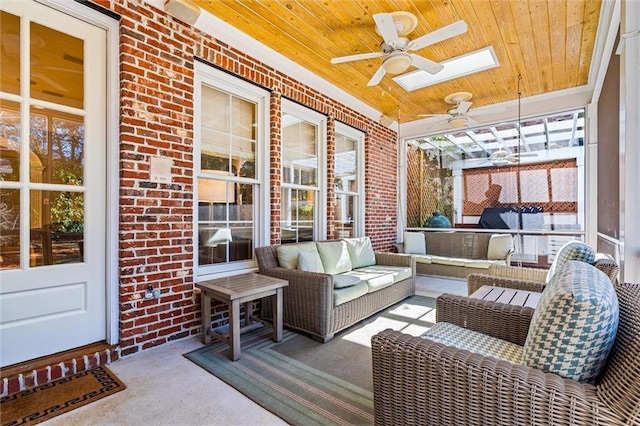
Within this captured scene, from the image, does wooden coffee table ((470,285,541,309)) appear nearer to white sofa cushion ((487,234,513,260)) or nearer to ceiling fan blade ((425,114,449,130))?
white sofa cushion ((487,234,513,260))

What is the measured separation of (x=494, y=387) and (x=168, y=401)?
188 cm

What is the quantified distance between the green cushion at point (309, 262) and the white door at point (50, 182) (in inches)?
68.5


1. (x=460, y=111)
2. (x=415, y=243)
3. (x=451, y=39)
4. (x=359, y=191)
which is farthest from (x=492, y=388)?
(x=415, y=243)

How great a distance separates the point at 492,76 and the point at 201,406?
497 centimetres

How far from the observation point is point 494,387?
3.79 feet

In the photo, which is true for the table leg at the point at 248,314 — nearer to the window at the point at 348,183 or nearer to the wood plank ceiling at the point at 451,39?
the window at the point at 348,183

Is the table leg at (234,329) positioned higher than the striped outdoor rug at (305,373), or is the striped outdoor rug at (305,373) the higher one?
the table leg at (234,329)

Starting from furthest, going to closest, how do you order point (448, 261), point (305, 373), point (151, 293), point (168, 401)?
point (448, 261)
point (151, 293)
point (305, 373)
point (168, 401)

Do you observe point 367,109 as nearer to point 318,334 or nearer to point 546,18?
point 546,18

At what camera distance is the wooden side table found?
2475 mm

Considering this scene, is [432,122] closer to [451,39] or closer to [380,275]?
[451,39]

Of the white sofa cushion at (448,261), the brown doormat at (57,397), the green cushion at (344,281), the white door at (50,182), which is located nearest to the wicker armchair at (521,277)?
the green cushion at (344,281)

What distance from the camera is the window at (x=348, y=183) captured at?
5.10 metres

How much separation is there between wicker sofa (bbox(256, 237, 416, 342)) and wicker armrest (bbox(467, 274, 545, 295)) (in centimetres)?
98
